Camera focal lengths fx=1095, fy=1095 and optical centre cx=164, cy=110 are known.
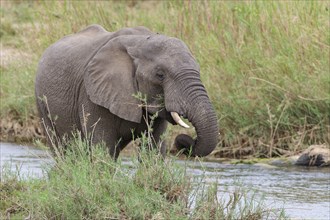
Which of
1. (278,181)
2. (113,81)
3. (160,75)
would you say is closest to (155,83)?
(160,75)

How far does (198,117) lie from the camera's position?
7.52m

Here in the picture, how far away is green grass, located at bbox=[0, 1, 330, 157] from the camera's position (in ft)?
38.5

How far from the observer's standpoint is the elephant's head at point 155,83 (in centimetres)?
756

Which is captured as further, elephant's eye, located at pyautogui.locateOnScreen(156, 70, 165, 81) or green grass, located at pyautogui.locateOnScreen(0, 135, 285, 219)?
elephant's eye, located at pyautogui.locateOnScreen(156, 70, 165, 81)

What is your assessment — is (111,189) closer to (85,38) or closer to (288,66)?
(85,38)

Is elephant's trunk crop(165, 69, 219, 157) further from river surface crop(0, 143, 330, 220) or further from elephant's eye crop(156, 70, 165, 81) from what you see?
river surface crop(0, 143, 330, 220)

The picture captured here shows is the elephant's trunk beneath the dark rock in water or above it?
above

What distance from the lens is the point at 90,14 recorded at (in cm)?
1458

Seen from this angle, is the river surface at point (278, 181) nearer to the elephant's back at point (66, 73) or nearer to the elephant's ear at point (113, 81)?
the elephant's back at point (66, 73)

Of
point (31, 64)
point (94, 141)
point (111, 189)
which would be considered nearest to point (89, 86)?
point (94, 141)

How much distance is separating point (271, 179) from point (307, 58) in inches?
83.3

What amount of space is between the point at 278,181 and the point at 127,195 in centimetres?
403

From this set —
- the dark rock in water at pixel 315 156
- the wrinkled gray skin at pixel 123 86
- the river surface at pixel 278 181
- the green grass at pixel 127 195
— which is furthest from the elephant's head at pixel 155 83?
the dark rock in water at pixel 315 156

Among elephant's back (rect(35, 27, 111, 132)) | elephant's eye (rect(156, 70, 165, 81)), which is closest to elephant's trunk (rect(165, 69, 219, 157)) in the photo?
elephant's eye (rect(156, 70, 165, 81))
